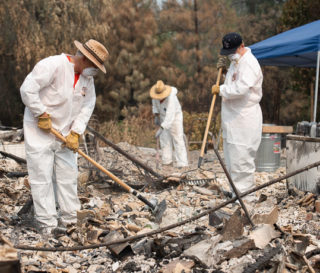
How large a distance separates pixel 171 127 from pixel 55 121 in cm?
541

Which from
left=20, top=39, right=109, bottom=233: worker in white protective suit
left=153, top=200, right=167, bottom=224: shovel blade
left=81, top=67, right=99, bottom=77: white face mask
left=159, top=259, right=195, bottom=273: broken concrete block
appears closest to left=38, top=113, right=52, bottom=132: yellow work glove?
left=20, top=39, right=109, bottom=233: worker in white protective suit

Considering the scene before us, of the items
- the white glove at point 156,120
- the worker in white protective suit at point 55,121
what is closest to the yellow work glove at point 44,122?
the worker in white protective suit at point 55,121

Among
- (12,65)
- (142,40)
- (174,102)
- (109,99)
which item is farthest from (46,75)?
(142,40)

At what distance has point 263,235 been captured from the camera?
157 inches

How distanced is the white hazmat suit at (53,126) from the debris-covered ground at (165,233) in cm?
28

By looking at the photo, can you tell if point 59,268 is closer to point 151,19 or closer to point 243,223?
point 243,223

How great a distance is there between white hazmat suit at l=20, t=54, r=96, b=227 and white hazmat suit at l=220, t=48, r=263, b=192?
6.31 ft

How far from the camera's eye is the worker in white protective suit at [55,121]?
4.34 m

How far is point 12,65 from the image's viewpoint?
13.9 meters

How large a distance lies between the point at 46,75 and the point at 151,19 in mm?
14872

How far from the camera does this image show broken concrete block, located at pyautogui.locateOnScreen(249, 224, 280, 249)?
390cm

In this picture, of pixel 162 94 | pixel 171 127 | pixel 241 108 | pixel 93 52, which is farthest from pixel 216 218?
pixel 171 127

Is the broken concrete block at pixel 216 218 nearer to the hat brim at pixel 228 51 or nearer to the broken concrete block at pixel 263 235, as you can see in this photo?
the broken concrete block at pixel 263 235

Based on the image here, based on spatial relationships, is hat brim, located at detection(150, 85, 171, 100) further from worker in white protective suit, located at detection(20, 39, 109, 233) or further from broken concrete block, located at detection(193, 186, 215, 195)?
worker in white protective suit, located at detection(20, 39, 109, 233)
